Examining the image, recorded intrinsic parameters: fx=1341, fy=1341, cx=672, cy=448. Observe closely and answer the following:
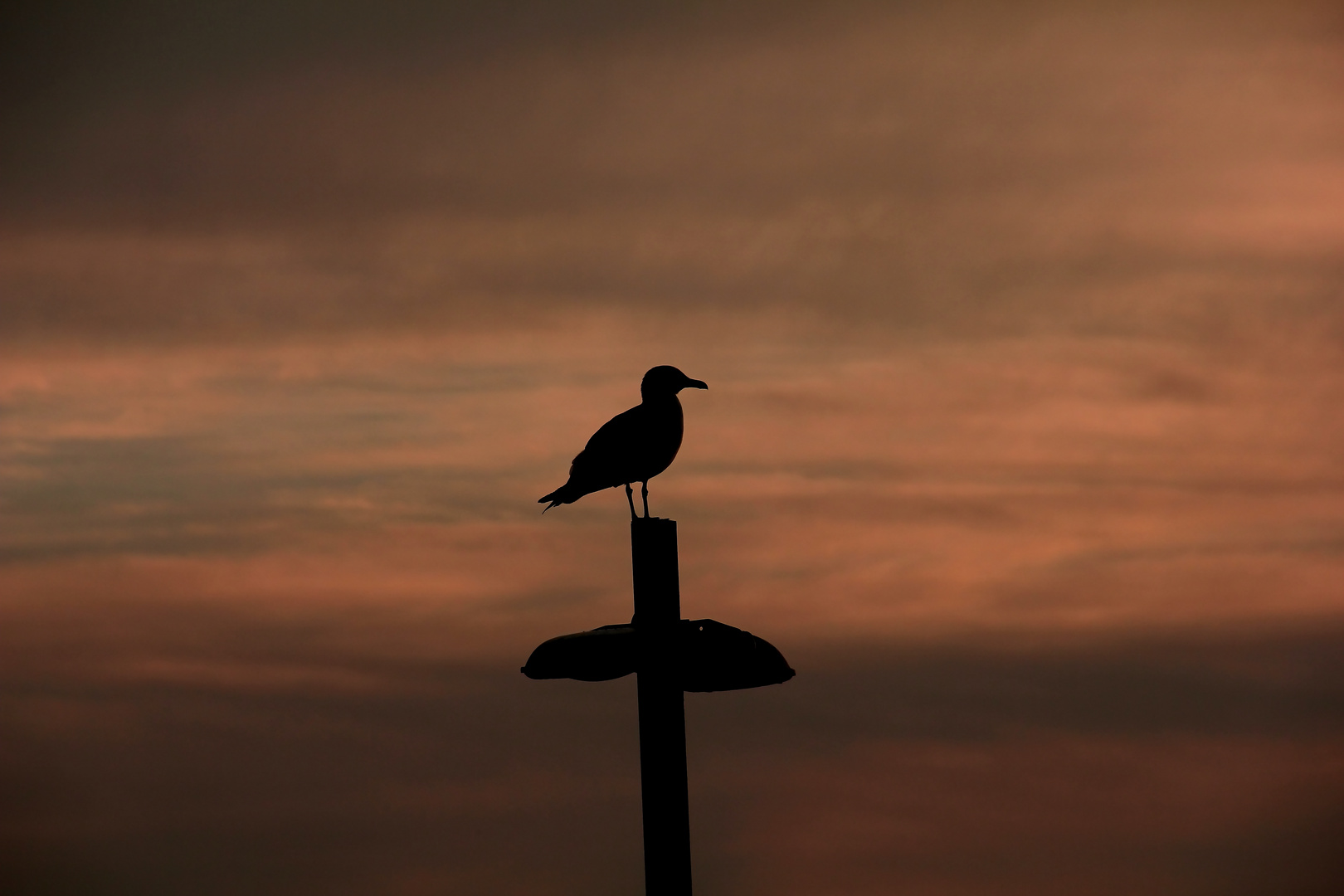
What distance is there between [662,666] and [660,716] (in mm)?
265

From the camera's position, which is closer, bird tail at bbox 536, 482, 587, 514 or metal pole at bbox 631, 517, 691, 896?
metal pole at bbox 631, 517, 691, 896

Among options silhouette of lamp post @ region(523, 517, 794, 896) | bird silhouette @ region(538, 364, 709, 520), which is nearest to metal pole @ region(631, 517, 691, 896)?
silhouette of lamp post @ region(523, 517, 794, 896)

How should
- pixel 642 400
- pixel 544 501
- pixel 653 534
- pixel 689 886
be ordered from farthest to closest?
pixel 544 501 → pixel 642 400 → pixel 653 534 → pixel 689 886

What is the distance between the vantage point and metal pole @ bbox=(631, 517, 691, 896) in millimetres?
6941

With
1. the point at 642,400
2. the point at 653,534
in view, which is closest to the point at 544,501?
the point at 642,400

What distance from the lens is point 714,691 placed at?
7.55 metres

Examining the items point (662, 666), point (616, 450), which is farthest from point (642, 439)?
Result: point (662, 666)

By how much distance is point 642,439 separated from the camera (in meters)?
11.4

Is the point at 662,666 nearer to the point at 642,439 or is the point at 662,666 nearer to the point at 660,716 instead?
the point at 660,716

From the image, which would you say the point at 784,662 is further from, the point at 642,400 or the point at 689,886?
the point at 642,400

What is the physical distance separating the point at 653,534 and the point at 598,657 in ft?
2.47

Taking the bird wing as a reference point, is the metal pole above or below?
below

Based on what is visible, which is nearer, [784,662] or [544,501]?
[784,662]

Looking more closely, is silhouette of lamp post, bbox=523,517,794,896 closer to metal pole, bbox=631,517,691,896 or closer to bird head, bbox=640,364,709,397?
metal pole, bbox=631,517,691,896
